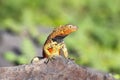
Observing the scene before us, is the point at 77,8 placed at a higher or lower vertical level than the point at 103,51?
higher

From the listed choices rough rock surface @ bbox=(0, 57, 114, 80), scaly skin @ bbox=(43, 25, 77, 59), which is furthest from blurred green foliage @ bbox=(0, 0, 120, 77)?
rough rock surface @ bbox=(0, 57, 114, 80)

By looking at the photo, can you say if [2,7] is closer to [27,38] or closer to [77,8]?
[77,8]

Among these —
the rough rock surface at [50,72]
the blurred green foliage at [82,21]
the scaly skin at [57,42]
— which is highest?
the blurred green foliage at [82,21]

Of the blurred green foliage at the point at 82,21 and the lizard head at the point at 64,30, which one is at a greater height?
the blurred green foliage at the point at 82,21

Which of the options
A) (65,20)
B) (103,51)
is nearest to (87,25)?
(65,20)

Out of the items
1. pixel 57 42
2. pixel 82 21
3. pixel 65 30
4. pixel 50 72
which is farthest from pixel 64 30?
pixel 82 21

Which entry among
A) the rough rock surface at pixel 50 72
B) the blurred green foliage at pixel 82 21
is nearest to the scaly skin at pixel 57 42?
the rough rock surface at pixel 50 72

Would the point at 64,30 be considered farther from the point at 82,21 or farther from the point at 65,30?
the point at 82,21

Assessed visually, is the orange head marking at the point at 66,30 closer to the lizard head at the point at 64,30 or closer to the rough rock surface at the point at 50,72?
the lizard head at the point at 64,30
